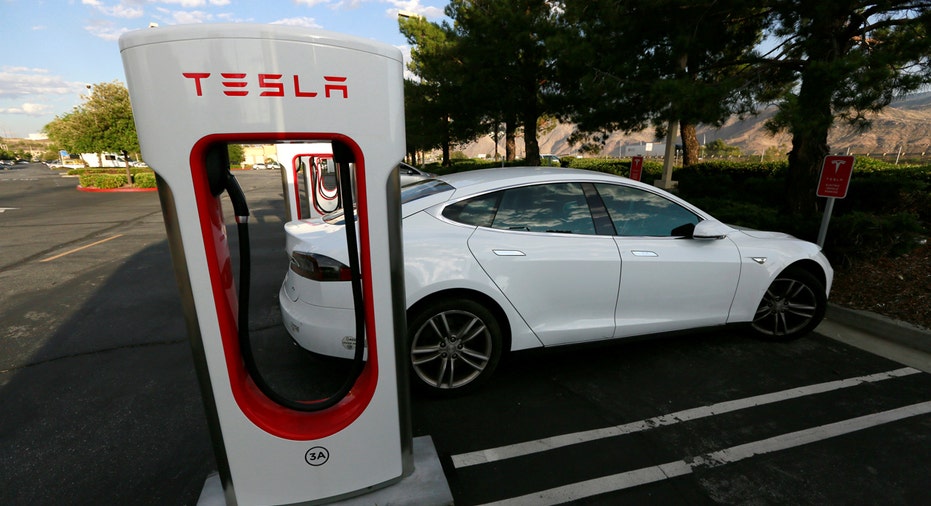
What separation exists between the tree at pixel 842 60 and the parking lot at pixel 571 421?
2373 millimetres

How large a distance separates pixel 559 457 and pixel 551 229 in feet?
4.72

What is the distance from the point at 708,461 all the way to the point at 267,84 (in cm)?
281

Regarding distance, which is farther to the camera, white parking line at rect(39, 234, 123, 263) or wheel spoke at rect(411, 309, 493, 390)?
white parking line at rect(39, 234, 123, 263)

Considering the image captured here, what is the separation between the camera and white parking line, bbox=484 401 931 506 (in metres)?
2.23

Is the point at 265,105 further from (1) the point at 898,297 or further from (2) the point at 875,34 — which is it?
(2) the point at 875,34

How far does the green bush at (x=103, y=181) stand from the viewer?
888 inches

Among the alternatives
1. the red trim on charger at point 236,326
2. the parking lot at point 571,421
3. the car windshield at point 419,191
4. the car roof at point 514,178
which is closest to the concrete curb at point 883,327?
the parking lot at point 571,421

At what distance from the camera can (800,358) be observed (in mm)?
3664

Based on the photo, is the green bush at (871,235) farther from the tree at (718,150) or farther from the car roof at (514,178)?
the tree at (718,150)

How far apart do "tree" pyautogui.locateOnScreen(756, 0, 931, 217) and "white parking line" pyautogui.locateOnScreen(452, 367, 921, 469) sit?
257 centimetres

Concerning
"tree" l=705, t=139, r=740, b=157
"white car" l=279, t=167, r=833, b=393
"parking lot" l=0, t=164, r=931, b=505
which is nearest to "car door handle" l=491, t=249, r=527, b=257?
"white car" l=279, t=167, r=833, b=393

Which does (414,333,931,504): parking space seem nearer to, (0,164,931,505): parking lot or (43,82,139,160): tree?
(0,164,931,505): parking lot

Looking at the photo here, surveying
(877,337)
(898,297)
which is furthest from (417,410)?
(898,297)

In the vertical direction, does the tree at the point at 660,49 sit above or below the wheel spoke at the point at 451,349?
above
